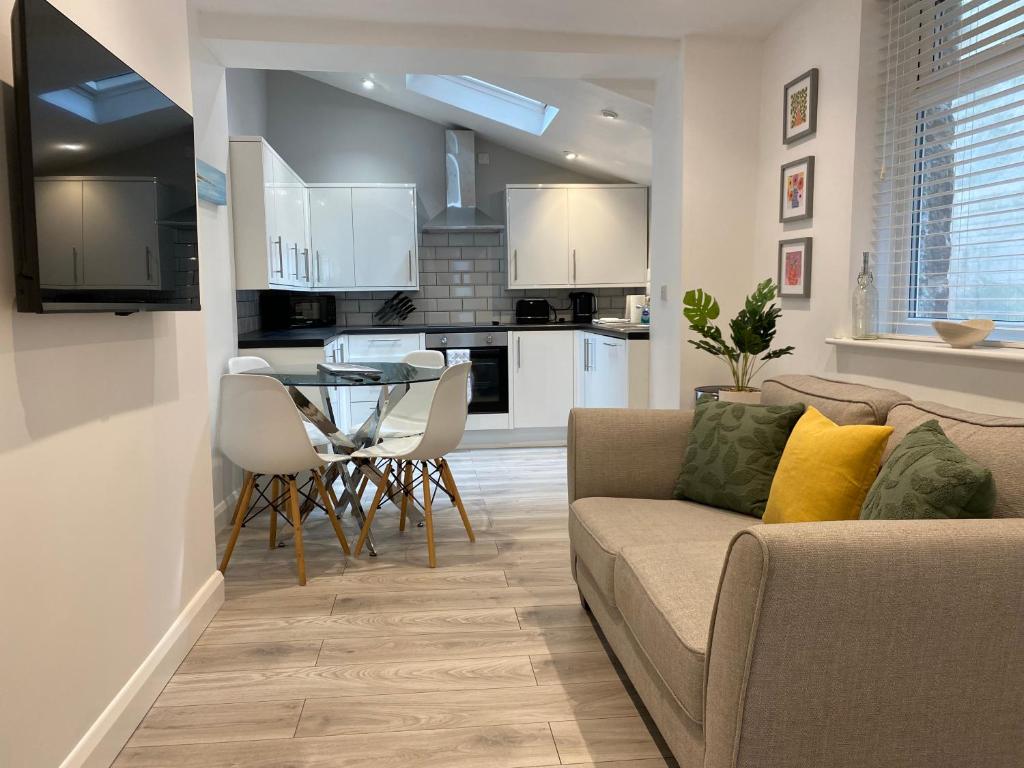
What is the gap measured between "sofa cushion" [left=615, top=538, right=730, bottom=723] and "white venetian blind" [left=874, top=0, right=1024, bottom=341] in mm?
1316

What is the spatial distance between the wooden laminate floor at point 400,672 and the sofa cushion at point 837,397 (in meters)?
1.06

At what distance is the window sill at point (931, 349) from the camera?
2.10 metres

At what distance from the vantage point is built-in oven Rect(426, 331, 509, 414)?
5.68 meters

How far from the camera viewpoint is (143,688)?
6.64 ft

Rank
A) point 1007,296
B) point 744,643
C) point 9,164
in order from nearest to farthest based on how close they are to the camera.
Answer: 1. point 744,643
2. point 9,164
3. point 1007,296

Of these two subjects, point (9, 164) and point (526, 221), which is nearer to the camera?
point (9, 164)

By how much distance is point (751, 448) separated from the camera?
2379 mm

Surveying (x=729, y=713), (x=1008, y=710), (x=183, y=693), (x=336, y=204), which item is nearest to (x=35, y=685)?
(x=183, y=693)

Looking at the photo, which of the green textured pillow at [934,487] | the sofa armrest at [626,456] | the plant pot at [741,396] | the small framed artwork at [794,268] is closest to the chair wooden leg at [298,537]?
the sofa armrest at [626,456]

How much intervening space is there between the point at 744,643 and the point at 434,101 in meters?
5.18

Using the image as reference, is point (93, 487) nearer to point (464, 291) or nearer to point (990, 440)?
point (990, 440)

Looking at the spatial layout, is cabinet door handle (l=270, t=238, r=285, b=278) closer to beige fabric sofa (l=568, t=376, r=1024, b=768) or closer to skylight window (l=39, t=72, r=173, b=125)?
skylight window (l=39, t=72, r=173, b=125)

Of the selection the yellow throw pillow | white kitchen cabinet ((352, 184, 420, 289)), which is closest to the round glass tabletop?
the yellow throw pillow

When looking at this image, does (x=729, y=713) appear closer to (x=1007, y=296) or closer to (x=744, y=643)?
(x=744, y=643)
